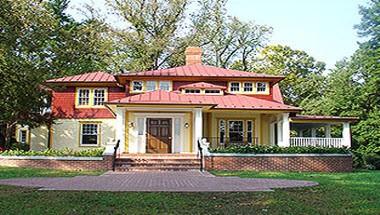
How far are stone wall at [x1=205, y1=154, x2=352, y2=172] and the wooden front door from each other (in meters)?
4.70

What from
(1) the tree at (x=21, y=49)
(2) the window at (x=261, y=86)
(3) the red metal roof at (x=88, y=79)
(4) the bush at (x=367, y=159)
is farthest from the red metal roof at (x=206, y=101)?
(4) the bush at (x=367, y=159)

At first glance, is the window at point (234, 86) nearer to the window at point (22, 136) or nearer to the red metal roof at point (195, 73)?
the red metal roof at point (195, 73)

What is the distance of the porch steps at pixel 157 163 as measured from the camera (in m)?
17.8

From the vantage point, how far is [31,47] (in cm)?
1962

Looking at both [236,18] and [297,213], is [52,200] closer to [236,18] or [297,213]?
[297,213]

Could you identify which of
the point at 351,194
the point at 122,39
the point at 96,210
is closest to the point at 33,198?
the point at 96,210

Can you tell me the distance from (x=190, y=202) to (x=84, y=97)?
64.8ft

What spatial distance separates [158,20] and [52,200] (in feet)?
99.9

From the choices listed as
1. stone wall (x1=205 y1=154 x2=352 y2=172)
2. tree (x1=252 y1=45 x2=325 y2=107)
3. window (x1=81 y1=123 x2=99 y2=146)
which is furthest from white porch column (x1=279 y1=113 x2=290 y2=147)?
tree (x1=252 y1=45 x2=325 y2=107)

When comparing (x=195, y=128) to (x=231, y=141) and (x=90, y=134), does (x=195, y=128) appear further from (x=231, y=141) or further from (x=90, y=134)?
(x=90, y=134)

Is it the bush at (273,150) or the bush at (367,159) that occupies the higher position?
the bush at (273,150)

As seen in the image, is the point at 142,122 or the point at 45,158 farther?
the point at 142,122

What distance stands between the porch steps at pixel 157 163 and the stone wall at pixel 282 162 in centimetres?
84

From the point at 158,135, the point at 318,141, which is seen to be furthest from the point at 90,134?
the point at 318,141
